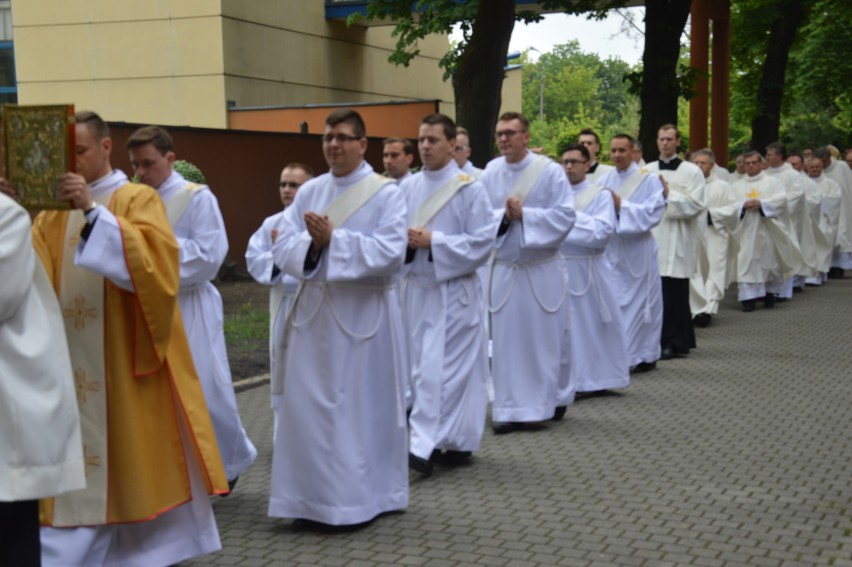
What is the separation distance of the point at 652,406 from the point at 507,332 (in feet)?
5.27

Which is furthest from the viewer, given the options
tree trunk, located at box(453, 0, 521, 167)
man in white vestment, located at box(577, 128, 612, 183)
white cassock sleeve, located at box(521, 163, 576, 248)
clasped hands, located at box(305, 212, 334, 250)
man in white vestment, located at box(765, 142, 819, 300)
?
man in white vestment, located at box(765, 142, 819, 300)

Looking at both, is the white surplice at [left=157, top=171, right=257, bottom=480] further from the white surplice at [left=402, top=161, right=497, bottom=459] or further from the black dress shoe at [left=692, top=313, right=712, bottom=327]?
the black dress shoe at [left=692, top=313, right=712, bottom=327]

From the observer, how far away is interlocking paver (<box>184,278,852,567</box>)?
6582 mm

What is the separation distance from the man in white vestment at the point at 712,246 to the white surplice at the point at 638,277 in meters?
2.93

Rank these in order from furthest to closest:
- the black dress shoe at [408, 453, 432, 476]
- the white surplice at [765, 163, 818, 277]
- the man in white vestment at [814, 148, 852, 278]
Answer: the man in white vestment at [814, 148, 852, 278] < the white surplice at [765, 163, 818, 277] < the black dress shoe at [408, 453, 432, 476]

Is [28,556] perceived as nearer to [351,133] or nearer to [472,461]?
[351,133]

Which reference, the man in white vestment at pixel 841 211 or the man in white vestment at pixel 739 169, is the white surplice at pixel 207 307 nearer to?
the man in white vestment at pixel 739 169

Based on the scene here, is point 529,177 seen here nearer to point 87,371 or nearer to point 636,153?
point 636,153

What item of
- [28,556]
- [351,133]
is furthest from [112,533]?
[351,133]

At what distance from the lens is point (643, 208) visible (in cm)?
1241

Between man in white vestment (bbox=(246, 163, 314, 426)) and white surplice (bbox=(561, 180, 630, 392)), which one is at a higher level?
man in white vestment (bbox=(246, 163, 314, 426))

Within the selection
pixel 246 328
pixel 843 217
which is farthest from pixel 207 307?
pixel 843 217

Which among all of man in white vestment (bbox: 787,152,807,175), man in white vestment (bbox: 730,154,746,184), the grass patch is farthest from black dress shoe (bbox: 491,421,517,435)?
man in white vestment (bbox: 787,152,807,175)

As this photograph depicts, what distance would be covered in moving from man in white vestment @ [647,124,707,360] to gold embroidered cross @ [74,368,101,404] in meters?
8.84
